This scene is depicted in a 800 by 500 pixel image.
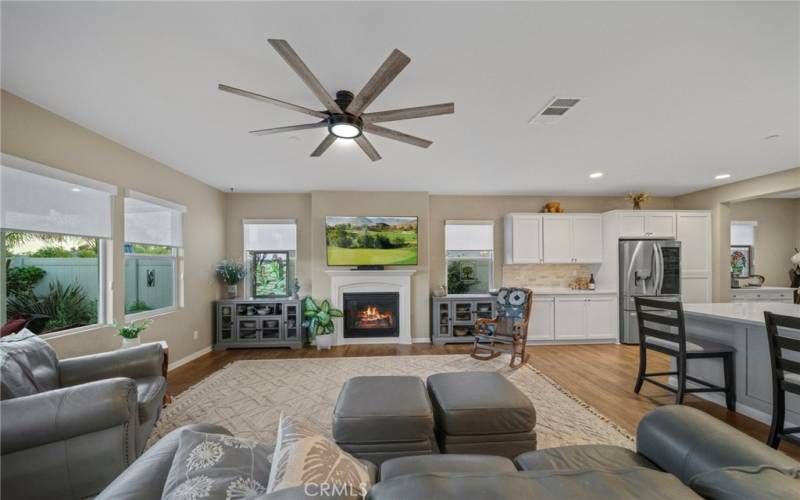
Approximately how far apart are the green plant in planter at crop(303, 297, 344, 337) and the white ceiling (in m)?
2.35

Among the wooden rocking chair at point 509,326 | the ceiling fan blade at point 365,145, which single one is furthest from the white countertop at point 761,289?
the ceiling fan blade at point 365,145

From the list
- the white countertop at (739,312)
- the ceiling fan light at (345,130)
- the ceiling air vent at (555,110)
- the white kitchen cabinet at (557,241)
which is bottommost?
the white countertop at (739,312)

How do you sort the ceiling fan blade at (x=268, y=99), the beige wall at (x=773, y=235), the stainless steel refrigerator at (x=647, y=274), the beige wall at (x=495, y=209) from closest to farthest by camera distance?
the ceiling fan blade at (x=268, y=99), the stainless steel refrigerator at (x=647, y=274), the beige wall at (x=495, y=209), the beige wall at (x=773, y=235)

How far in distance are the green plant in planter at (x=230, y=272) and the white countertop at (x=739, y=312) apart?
564cm

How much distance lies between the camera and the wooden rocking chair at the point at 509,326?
3943 millimetres

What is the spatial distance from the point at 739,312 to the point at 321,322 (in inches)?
183

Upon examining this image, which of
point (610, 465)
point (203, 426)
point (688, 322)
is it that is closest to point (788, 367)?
point (688, 322)

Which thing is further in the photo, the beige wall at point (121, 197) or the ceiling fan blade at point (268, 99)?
the beige wall at point (121, 197)

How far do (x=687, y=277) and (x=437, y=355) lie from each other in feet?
14.2

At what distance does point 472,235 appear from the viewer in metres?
5.35

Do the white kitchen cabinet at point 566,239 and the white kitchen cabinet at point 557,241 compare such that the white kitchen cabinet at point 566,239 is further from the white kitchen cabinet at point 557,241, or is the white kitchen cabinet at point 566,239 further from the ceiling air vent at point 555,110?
A: the ceiling air vent at point 555,110

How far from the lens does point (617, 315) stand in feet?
15.9

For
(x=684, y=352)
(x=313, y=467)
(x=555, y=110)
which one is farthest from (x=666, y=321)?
(x=313, y=467)

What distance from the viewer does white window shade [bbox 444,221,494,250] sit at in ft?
17.5
